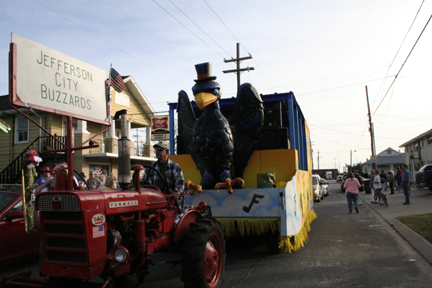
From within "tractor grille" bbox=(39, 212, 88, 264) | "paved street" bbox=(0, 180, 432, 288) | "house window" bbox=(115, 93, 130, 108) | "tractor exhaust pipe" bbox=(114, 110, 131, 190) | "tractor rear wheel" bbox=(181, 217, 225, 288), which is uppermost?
"house window" bbox=(115, 93, 130, 108)

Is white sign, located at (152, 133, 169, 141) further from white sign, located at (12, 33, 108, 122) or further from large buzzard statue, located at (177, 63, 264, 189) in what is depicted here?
white sign, located at (12, 33, 108, 122)

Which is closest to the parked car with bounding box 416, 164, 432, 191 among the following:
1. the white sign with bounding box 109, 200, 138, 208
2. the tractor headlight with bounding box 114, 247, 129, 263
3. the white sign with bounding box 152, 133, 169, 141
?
the white sign with bounding box 152, 133, 169, 141

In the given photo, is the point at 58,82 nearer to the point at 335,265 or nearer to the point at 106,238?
the point at 106,238

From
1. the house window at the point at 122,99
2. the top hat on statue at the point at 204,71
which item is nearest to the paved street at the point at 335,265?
the top hat on statue at the point at 204,71

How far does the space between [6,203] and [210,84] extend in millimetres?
4099

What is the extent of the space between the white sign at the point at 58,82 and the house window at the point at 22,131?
1505 centimetres

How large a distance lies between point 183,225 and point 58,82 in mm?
2504

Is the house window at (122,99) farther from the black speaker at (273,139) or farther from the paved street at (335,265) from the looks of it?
the paved street at (335,265)

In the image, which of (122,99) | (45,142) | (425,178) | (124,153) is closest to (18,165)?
(45,142)

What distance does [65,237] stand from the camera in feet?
10.6

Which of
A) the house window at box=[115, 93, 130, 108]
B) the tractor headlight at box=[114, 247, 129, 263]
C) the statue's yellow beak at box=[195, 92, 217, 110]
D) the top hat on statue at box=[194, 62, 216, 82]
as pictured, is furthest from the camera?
the house window at box=[115, 93, 130, 108]

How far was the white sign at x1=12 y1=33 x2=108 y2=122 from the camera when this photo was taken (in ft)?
13.9

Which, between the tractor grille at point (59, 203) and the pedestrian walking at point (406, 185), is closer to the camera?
the tractor grille at point (59, 203)

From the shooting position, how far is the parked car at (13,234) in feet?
18.3
